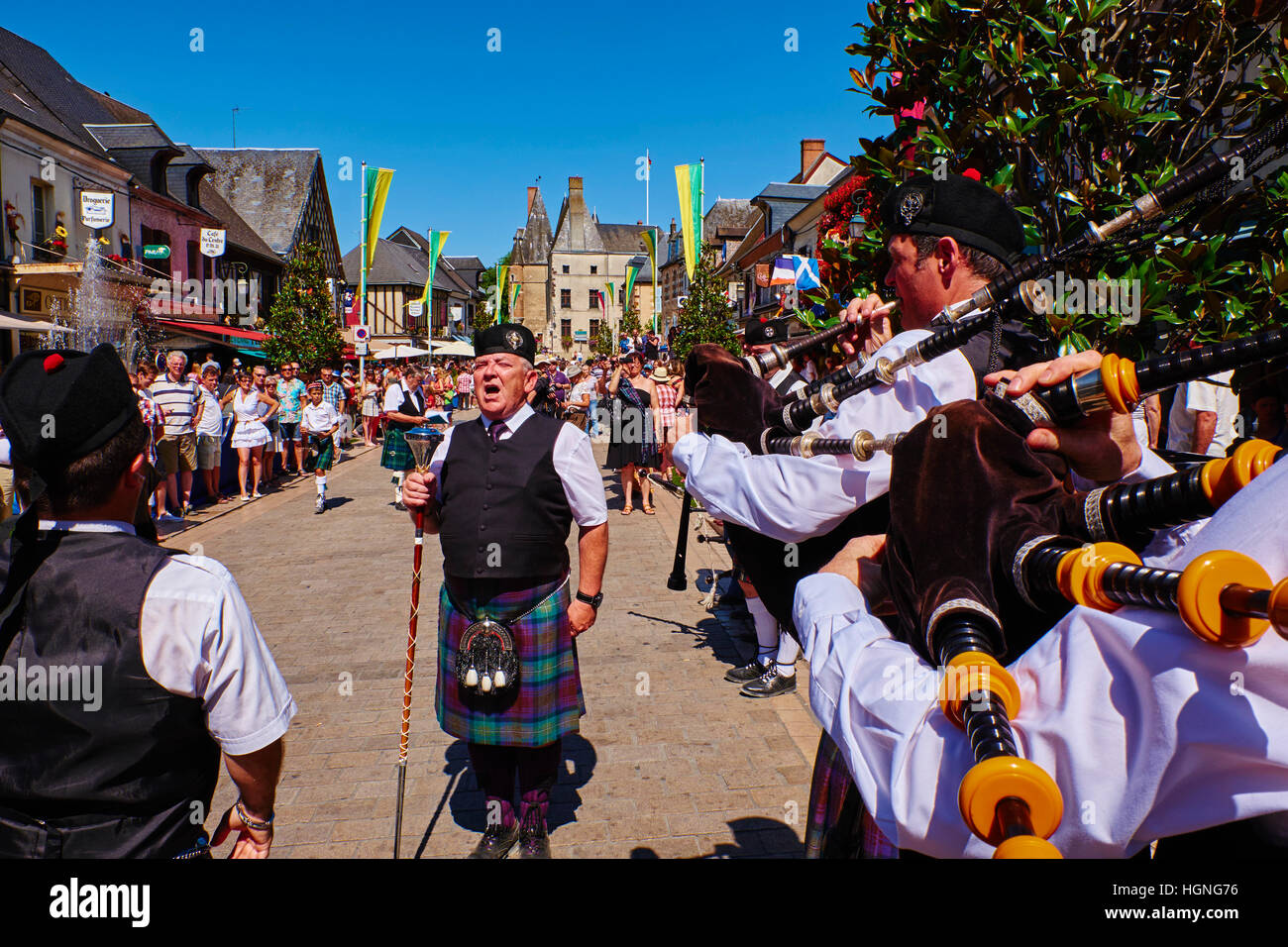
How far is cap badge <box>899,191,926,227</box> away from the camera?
2.20 metres

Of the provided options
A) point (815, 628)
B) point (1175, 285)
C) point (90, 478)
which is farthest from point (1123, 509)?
point (90, 478)

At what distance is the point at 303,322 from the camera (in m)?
26.8

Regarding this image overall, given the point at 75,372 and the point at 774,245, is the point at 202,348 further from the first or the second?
the point at 75,372

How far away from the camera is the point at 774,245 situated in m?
33.6

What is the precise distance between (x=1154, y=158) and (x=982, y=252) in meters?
1.01

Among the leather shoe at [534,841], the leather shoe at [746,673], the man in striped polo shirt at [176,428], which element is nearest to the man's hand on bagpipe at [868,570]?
the leather shoe at [534,841]

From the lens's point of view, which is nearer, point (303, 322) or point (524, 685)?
point (524, 685)

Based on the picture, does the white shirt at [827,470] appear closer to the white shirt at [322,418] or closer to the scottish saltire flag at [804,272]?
the scottish saltire flag at [804,272]

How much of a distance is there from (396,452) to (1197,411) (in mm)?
10438

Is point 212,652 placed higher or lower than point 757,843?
higher

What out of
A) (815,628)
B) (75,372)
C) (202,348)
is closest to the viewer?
(815,628)

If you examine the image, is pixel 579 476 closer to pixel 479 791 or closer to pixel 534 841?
pixel 534 841

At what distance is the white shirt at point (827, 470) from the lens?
1.91 m

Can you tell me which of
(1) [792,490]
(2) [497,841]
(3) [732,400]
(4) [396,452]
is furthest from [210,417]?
(1) [792,490]
